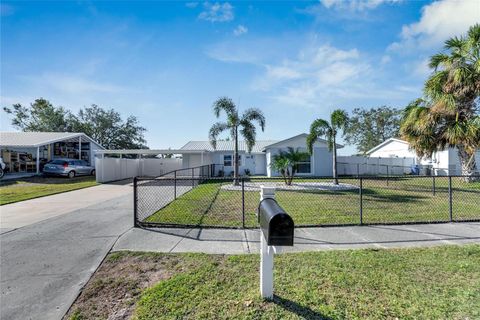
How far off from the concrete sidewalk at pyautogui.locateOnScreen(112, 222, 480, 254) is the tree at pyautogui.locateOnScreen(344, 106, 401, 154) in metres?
39.0

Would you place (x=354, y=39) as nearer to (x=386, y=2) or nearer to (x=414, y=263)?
(x=386, y=2)

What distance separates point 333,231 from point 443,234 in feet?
7.28

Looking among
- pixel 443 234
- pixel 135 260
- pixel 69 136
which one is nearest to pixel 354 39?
pixel 443 234

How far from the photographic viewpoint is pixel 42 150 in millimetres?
22359

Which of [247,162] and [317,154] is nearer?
[317,154]

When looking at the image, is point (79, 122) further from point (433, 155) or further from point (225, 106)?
point (433, 155)

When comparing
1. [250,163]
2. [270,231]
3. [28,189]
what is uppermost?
[250,163]

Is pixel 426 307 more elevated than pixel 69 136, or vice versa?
pixel 69 136

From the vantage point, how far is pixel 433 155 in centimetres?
2305

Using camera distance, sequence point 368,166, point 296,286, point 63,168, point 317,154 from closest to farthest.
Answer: point 296,286 < point 63,168 < point 317,154 < point 368,166

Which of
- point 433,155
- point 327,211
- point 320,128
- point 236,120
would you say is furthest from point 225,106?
point 433,155

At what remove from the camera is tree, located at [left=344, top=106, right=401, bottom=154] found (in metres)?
41.2

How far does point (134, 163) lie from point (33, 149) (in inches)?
327

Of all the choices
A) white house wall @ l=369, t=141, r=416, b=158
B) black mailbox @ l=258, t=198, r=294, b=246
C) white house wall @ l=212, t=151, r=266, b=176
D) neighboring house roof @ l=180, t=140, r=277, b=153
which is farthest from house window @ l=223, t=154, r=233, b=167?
black mailbox @ l=258, t=198, r=294, b=246
